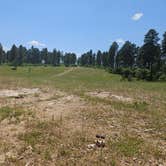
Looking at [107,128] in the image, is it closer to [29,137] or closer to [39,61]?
[29,137]

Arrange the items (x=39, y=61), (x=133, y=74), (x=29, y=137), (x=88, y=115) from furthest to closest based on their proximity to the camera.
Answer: (x=39, y=61), (x=133, y=74), (x=88, y=115), (x=29, y=137)

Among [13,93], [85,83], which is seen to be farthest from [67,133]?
[85,83]

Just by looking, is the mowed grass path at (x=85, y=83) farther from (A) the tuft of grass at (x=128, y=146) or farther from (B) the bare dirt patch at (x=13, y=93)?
(A) the tuft of grass at (x=128, y=146)

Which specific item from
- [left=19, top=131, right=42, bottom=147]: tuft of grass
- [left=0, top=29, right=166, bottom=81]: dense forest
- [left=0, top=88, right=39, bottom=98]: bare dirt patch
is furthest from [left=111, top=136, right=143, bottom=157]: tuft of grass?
[left=0, top=29, right=166, bottom=81]: dense forest

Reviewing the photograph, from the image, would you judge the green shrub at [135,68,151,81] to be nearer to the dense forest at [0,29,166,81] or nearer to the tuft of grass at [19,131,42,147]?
the dense forest at [0,29,166,81]

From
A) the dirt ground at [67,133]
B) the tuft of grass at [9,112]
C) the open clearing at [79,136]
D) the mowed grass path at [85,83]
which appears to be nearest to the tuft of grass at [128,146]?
the open clearing at [79,136]

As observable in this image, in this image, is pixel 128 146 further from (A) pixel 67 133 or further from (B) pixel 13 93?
(B) pixel 13 93

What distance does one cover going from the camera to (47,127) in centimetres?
812

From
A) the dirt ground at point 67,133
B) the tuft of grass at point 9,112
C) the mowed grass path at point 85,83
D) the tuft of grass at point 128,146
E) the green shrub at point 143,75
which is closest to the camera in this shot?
the dirt ground at point 67,133

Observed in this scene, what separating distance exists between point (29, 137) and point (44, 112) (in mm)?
3090

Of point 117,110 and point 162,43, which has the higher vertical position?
point 162,43

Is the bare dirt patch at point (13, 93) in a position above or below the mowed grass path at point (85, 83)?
above

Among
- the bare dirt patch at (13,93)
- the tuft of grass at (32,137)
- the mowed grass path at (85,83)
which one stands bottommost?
the mowed grass path at (85,83)

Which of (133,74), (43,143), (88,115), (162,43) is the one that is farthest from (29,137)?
(162,43)
